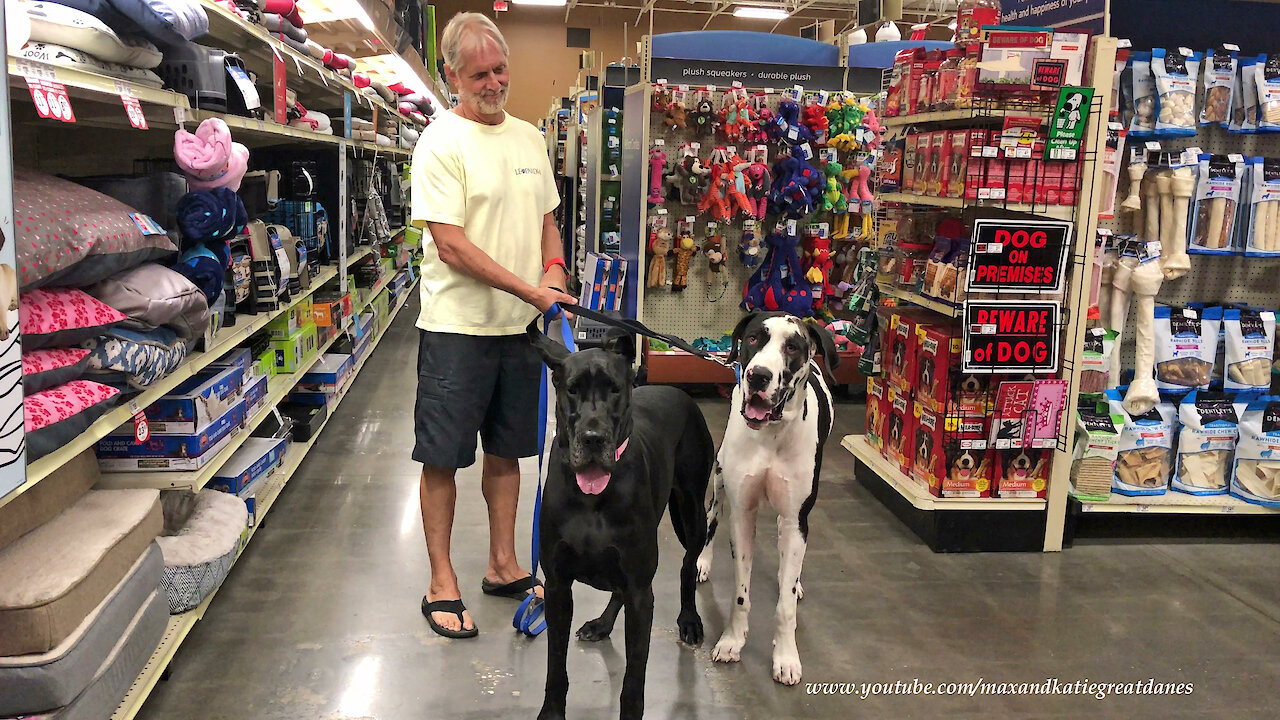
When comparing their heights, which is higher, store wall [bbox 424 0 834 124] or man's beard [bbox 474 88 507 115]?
store wall [bbox 424 0 834 124]

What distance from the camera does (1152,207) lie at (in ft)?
12.8

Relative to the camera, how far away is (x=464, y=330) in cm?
280

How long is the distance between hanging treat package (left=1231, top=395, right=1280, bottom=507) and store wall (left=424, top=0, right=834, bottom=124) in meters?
19.5

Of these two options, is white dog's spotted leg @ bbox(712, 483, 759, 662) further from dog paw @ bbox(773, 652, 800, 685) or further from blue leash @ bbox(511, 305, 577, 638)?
blue leash @ bbox(511, 305, 577, 638)

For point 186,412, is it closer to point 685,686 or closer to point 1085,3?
point 685,686

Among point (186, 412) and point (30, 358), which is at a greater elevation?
point (30, 358)

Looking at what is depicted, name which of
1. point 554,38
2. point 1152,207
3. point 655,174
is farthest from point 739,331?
point 554,38

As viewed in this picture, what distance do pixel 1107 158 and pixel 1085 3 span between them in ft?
2.04

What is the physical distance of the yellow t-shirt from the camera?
267 centimetres

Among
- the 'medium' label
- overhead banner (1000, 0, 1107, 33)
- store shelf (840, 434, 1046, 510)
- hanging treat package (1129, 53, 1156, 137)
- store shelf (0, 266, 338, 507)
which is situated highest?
overhead banner (1000, 0, 1107, 33)

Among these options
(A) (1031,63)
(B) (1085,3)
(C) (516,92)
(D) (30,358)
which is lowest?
(D) (30,358)

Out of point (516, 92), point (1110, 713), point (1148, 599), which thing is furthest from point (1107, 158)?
point (516, 92)

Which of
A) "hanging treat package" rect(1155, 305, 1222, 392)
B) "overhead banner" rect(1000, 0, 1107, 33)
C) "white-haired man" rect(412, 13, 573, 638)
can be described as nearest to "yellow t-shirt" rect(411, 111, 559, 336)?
"white-haired man" rect(412, 13, 573, 638)

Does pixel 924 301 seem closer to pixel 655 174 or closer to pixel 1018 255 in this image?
pixel 1018 255
